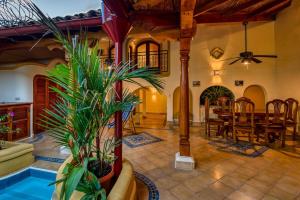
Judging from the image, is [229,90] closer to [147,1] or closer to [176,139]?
Answer: [176,139]

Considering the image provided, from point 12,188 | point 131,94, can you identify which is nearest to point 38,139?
point 12,188

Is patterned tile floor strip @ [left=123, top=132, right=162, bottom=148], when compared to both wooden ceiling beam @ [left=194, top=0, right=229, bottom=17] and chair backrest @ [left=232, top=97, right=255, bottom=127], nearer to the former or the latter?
chair backrest @ [left=232, top=97, right=255, bottom=127]

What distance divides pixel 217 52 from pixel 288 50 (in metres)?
2.03

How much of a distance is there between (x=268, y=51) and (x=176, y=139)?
4.37 meters

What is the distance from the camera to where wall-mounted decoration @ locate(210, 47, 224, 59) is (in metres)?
6.37

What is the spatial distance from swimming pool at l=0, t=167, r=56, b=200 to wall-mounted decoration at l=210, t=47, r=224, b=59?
234 inches

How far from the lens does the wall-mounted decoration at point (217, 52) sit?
251 inches

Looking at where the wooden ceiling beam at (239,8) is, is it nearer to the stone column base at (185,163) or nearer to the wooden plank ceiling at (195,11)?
the wooden plank ceiling at (195,11)

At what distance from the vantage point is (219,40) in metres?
6.40

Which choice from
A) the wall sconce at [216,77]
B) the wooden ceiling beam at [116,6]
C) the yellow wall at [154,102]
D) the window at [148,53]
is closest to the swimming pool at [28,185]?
the wooden ceiling beam at [116,6]

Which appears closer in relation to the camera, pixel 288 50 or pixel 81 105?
pixel 81 105

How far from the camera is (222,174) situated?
261cm

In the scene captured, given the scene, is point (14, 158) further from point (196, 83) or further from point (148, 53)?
point (148, 53)

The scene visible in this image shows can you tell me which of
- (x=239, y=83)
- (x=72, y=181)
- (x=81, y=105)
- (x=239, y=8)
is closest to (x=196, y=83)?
(x=239, y=83)
